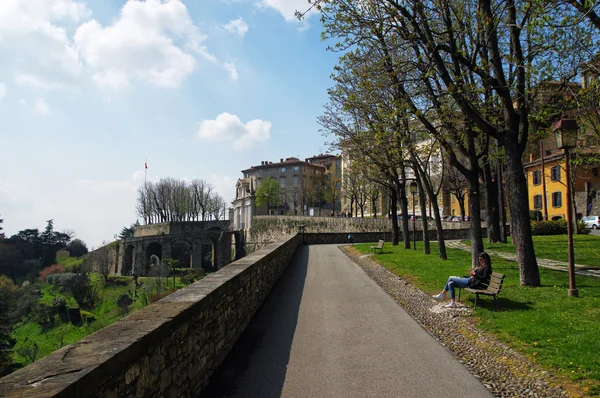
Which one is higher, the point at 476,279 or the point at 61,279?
the point at 476,279

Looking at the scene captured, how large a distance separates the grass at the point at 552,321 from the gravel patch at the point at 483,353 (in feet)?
0.62

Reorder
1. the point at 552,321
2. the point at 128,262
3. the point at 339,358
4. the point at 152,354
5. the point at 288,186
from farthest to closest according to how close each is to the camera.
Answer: the point at 288,186
the point at 128,262
the point at 552,321
the point at 339,358
the point at 152,354

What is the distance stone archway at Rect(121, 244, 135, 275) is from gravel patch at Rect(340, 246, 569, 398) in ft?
243

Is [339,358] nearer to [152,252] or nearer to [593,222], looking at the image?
[593,222]

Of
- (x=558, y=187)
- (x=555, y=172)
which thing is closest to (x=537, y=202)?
(x=558, y=187)

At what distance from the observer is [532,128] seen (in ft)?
45.1

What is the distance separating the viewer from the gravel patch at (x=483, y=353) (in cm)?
483

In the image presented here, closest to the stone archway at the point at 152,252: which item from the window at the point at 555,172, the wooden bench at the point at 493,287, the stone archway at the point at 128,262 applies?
the stone archway at the point at 128,262

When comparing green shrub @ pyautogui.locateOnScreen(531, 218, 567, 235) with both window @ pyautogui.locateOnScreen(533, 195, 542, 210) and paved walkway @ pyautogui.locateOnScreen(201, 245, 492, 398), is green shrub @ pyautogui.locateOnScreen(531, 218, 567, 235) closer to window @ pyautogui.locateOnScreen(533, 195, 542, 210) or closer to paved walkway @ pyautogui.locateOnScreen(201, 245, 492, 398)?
window @ pyautogui.locateOnScreen(533, 195, 542, 210)

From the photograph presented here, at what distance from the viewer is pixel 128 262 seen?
76.9 m

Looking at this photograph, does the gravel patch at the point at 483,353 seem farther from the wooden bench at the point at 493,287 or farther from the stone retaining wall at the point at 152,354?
the stone retaining wall at the point at 152,354

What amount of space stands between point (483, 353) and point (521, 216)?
5.61 meters

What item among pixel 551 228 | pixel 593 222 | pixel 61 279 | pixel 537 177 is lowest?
Answer: pixel 61 279

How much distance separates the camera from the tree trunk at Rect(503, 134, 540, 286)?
10383 mm
